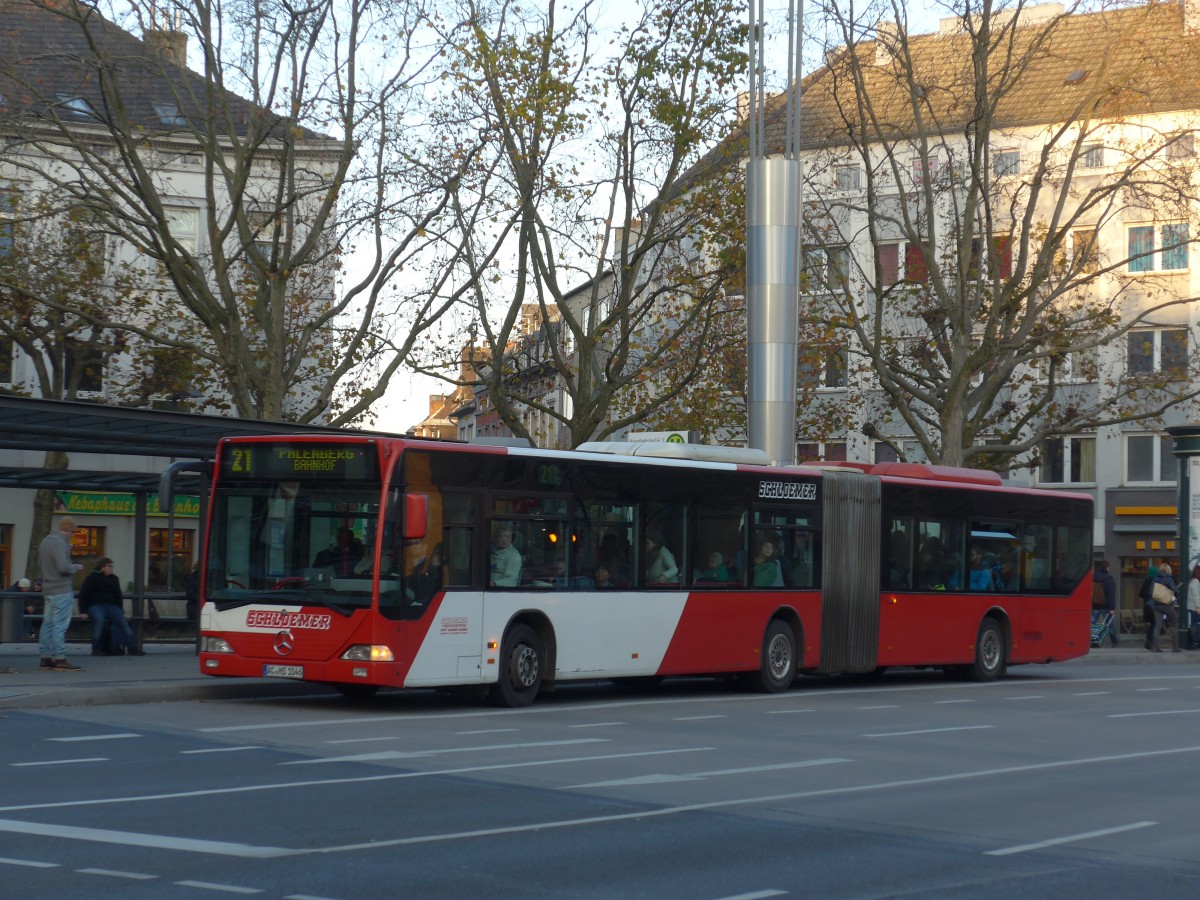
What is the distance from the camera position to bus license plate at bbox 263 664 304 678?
16.6 meters

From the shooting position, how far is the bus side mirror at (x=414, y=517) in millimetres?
16391

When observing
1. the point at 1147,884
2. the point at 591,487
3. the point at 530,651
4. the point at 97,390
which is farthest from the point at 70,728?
the point at 97,390

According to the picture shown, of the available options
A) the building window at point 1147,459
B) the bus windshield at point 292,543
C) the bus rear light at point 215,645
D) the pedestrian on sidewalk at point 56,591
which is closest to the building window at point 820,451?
the building window at point 1147,459

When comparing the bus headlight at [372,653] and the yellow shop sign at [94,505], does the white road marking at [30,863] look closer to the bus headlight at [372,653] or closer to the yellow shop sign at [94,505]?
the bus headlight at [372,653]

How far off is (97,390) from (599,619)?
2849cm

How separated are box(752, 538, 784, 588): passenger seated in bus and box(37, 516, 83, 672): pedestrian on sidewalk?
26.8 ft

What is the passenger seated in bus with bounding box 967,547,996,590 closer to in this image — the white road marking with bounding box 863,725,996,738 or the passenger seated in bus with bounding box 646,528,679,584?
the passenger seated in bus with bounding box 646,528,679,584

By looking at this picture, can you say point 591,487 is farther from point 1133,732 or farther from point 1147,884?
point 1147,884

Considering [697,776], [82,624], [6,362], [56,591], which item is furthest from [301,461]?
[6,362]

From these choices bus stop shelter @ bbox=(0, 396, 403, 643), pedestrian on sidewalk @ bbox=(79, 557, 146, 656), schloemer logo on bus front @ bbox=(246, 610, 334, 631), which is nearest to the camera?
schloemer logo on bus front @ bbox=(246, 610, 334, 631)

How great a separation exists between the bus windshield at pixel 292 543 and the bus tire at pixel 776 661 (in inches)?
261

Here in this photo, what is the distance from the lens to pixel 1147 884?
8.23 metres

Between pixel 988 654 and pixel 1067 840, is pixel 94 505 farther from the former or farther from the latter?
pixel 1067 840

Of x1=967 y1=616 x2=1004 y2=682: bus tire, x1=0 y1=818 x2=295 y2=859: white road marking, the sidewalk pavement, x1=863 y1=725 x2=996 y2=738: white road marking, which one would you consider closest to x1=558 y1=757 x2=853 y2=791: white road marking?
x1=863 y1=725 x2=996 y2=738: white road marking
